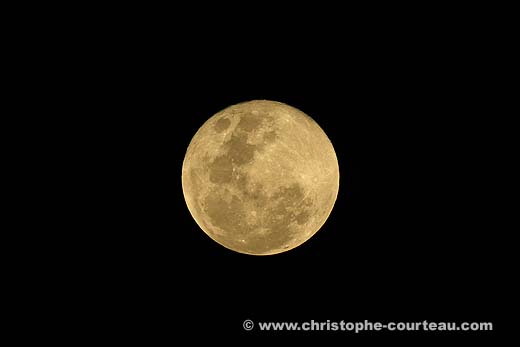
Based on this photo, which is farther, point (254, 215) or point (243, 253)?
point (243, 253)

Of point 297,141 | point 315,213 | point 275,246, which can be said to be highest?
point 297,141

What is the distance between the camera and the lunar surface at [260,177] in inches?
163

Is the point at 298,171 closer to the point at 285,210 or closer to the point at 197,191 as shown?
the point at 285,210

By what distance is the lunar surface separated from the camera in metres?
4.15

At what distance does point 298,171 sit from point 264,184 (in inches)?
16.3

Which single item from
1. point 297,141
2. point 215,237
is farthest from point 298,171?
point 215,237

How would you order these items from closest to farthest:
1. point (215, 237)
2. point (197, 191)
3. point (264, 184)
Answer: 1. point (264, 184)
2. point (197, 191)
3. point (215, 237)

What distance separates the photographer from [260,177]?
13.5 feet

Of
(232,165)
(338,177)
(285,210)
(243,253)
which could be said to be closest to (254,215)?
(285,210)

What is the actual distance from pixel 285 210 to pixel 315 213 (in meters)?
0.47

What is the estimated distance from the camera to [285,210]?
429 cm

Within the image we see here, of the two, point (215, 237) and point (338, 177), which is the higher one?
point (338, 177)

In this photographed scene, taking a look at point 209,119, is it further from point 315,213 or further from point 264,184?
point 315,213

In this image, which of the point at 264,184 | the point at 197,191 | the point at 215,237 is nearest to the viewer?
the point at 264,184
